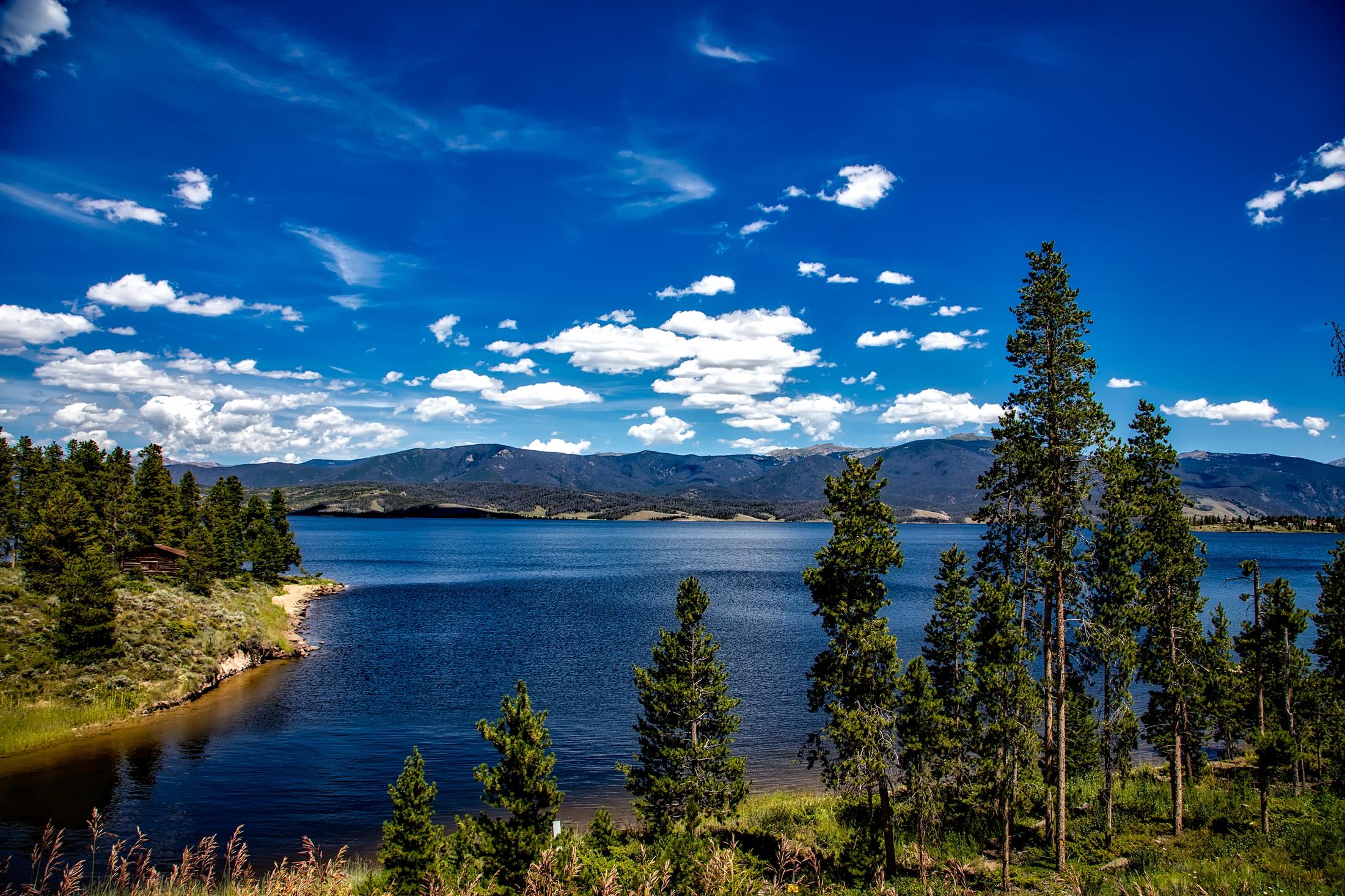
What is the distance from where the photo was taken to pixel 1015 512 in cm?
2739

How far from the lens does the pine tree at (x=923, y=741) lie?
990 inches

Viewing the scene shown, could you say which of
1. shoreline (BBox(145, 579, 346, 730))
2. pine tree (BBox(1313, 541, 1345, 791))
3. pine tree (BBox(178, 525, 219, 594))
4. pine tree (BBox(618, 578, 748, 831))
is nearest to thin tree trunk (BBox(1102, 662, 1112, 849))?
pine tree (BBox(618, 578, 748, 831))

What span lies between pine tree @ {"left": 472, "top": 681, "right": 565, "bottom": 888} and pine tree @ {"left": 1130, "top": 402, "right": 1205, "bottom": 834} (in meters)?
25.3

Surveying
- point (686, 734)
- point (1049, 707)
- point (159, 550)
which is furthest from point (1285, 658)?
point (159, 550)

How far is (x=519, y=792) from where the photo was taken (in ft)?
70.1

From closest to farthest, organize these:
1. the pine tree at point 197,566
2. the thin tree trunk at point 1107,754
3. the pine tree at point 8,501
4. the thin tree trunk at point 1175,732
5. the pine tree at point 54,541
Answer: the thin tree trunk at point 1175,732, the thin tree trunk at point 1107,754, the pine tree at point 54,541, the pine tree at point 197,566, the pine tree at point 8,501

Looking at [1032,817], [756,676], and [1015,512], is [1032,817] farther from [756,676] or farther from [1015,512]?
[756,676]

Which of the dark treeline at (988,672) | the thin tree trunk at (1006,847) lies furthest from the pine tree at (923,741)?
the thin tree trunk at (1006,847)

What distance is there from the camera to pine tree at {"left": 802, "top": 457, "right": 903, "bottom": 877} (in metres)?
24.1

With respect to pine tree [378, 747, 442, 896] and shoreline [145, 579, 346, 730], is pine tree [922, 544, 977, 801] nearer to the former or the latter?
pine tree [378, 747, 442, 896]

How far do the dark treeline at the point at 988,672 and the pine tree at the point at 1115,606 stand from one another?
0.36ft

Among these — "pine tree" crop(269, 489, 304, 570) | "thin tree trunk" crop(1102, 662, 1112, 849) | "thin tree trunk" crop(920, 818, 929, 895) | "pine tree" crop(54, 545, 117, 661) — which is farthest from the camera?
"pine tree" crop(269, 489, 304, 570)

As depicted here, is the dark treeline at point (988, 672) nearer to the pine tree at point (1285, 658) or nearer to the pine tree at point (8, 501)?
the pine tree at point (1285, 658)

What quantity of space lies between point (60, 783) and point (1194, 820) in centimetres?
5224
